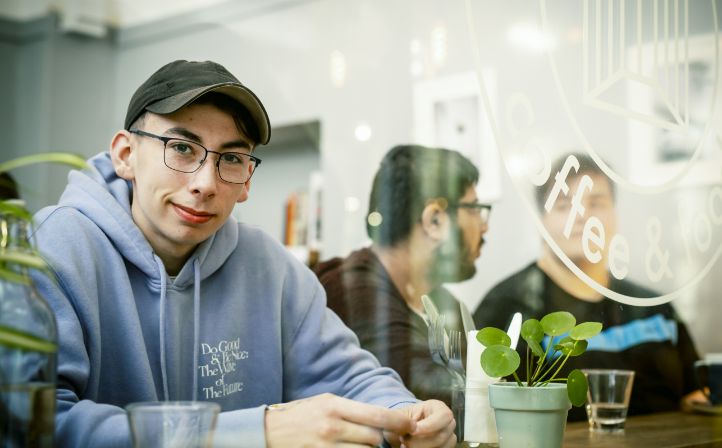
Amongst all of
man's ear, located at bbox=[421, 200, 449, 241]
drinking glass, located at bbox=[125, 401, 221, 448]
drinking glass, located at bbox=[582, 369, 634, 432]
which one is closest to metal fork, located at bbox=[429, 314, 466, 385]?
man's ear, located at bbox=[421, 200, 449, 241]

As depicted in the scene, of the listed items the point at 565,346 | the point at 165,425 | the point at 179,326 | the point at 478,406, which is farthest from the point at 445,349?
the point at 165,425

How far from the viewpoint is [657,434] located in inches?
75.1

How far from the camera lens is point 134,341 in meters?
1.32

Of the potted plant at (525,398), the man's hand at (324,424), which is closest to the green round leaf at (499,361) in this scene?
the potted plant at (525,398)

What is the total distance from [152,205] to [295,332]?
41 centimetres

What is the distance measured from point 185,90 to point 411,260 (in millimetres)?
792

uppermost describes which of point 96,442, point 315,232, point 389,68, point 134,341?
point 389,68

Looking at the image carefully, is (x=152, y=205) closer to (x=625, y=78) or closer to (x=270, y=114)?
(x=270, y=114)

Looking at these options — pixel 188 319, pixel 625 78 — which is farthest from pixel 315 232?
pixel 625 78

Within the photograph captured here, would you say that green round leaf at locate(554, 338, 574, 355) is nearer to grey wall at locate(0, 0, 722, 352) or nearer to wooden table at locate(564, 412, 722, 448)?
wooden table at locate(564, 412, 722, 448)

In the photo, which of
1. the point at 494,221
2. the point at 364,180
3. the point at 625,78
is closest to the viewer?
the point at 364,180

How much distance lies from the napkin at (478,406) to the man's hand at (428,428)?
13cm

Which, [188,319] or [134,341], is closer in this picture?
[134,341]

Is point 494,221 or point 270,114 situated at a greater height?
point 270,114
